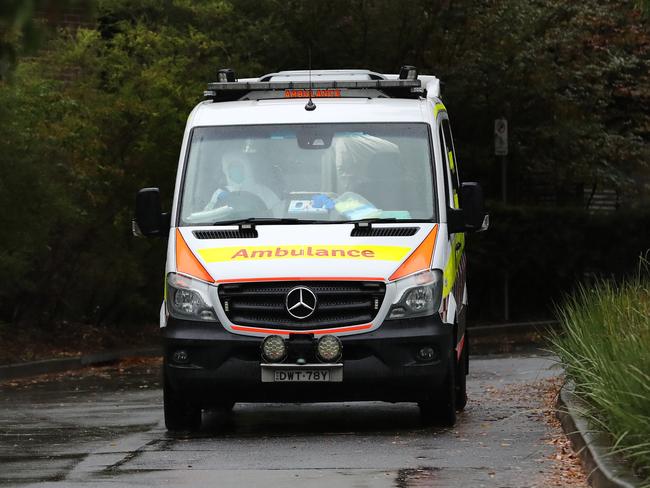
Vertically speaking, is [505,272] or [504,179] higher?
[504,179]

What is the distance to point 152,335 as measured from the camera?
23422 millimetres

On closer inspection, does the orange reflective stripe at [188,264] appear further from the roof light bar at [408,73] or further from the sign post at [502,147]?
the sign post at [502,147]

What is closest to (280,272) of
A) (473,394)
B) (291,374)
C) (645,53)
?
(291,374)

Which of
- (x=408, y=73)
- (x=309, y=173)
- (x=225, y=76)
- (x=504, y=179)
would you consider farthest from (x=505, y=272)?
(x=309, y=173)

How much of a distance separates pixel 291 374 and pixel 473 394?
14.1 feet

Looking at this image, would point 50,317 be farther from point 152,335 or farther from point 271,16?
point 271,16

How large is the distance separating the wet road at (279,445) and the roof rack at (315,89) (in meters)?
2.56

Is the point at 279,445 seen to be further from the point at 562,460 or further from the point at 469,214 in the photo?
the point at 469,214

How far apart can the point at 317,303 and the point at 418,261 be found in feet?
2.55

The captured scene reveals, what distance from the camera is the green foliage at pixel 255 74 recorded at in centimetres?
2098

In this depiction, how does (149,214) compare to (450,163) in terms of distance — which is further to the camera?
(450,163)

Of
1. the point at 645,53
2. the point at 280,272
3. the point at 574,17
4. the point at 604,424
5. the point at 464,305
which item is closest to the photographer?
the point at 604,424

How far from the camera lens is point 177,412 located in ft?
39.7

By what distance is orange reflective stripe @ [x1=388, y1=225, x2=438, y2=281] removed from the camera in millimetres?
11453
